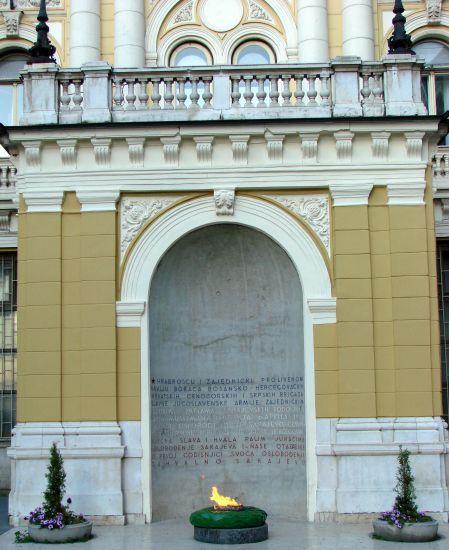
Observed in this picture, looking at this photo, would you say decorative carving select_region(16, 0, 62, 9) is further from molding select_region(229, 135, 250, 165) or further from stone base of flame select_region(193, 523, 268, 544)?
stone base of flame select_region(193, 523, 268, 544)

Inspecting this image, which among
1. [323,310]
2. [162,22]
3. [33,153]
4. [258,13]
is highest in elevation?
[258,13]

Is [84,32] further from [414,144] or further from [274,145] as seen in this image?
[414,144]

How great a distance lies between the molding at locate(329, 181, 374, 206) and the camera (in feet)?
50.8

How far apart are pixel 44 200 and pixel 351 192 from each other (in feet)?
16.7

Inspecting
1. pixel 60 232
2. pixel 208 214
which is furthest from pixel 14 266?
pixel 208 214

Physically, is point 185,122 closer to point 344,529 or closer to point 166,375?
point 166,375

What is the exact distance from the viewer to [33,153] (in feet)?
51.1

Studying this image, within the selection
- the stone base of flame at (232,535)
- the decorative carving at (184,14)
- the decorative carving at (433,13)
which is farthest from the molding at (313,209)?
the decorative carving at (433,13)

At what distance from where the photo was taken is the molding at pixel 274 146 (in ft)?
50.6

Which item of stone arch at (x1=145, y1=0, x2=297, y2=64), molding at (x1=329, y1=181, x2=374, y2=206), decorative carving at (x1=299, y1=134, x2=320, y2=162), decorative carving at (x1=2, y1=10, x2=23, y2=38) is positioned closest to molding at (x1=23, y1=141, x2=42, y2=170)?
decorative carving at (x1=299, y1=134, x2=320, y2=162)

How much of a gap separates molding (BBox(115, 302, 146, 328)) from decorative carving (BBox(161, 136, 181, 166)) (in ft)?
7.95

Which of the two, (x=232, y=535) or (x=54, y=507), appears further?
(x=54, y=507)

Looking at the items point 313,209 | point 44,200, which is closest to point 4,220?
point 44,200

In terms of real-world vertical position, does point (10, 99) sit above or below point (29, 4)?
below
